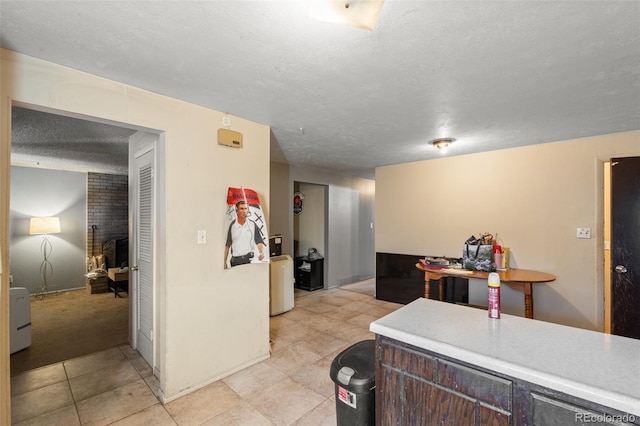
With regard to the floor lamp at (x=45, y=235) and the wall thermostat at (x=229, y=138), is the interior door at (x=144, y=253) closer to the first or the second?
the wall thermostat at (x=229, y=138)

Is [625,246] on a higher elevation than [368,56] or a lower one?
lower

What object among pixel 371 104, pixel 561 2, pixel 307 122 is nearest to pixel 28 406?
pixel 307 122

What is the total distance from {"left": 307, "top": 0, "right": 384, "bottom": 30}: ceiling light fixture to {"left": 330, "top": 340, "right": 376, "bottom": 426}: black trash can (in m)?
1.63

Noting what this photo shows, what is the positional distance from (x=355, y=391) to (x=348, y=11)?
172 centimetres

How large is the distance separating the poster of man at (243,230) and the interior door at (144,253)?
70 cm

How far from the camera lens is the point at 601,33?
1366mm

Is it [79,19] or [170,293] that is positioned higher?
[79,19]

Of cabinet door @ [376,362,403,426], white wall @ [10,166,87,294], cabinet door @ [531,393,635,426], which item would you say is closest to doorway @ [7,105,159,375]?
white wall @ [10,166,87,294]

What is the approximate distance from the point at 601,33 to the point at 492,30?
1.78 feet

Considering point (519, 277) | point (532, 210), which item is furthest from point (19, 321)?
point (532, 210)

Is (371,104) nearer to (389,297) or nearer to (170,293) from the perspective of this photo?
(170,293)

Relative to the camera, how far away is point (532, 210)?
349 centimetres

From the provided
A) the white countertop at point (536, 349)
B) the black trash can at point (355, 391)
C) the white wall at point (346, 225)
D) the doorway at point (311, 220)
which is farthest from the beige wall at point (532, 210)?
the black trash can at point (355, 391)

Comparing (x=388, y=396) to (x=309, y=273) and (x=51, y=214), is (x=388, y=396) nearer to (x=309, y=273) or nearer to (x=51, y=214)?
(x=309, y=273)
